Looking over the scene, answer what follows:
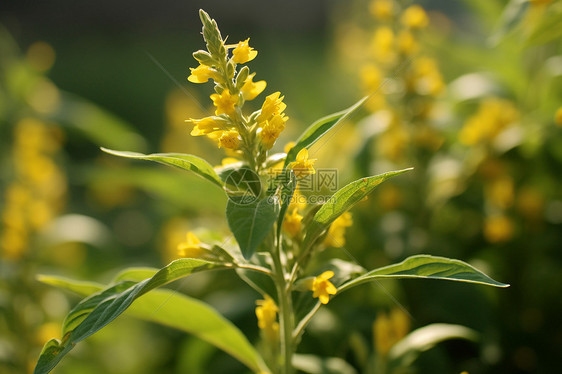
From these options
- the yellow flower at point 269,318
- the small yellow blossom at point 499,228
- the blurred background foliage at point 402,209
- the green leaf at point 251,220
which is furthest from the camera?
the small yellow blossom at point 499,228

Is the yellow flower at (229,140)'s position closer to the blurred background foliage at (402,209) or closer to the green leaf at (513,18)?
the blurred background foliage at (402,209)

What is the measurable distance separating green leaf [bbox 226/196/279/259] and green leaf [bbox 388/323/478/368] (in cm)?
44

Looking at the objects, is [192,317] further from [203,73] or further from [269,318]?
[203,73]

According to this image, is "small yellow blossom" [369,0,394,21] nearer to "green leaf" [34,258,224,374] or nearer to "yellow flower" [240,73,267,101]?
"yellow flower" [240,73,267,101]

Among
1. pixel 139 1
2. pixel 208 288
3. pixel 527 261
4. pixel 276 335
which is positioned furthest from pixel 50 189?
pixel 139 1

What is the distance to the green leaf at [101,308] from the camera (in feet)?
1.82

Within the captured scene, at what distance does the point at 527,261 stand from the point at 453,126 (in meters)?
0.39

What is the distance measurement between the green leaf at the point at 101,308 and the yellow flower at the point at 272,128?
17cm

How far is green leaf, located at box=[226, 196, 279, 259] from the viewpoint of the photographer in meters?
0.51

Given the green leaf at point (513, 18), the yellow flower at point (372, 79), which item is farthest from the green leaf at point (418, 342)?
the yellow flower at point (372, 79)

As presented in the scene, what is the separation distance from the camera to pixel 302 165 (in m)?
0.63

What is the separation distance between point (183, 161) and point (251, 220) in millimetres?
117

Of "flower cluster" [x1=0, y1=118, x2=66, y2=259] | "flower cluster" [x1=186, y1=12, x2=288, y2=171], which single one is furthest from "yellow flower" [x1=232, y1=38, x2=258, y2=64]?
"flower cluster" [x1=0, y1=118, x2=66, y2=259]

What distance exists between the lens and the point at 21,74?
1.85 m
